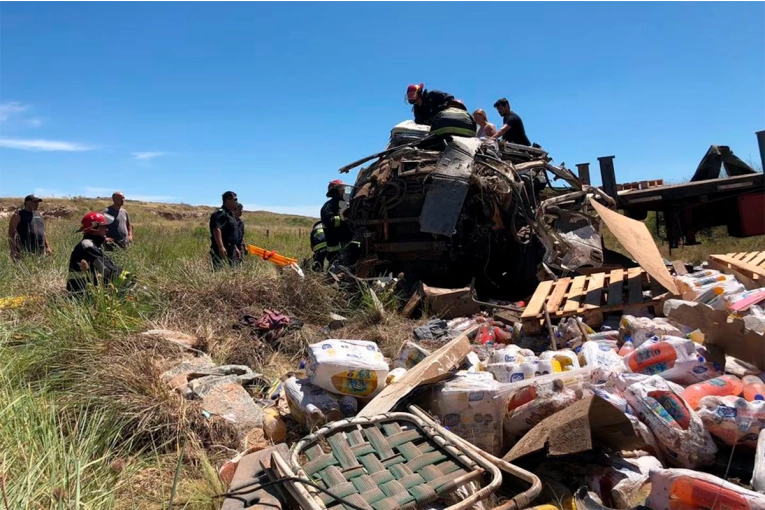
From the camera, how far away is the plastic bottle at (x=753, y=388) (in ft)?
9.49

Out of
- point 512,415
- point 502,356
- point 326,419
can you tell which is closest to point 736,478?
point 512,415

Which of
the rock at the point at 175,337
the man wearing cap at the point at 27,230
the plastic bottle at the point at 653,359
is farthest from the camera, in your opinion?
the man wearing cap at the point at 27,230

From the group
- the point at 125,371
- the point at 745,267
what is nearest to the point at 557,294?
the point at 745,267

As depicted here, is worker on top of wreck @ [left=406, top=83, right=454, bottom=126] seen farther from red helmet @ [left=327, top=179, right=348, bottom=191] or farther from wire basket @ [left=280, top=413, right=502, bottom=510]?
wire basket @ [left=280, top=413, right=502, bottom=510]

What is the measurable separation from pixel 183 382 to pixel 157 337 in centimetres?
66

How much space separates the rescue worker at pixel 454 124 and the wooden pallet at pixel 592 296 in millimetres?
2402

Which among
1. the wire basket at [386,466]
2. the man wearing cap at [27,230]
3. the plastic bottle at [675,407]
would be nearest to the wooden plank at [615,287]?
the plastic bottle at [675,407]

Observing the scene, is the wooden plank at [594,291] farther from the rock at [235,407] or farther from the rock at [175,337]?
the rock at [175,337]

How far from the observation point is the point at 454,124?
23.8ft

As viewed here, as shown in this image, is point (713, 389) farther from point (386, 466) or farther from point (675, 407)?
point (386, 466)

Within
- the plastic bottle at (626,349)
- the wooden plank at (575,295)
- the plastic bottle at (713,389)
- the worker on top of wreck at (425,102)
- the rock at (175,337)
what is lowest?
the plastic bottle at (713,389)

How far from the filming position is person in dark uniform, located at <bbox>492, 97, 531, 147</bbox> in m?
8.37

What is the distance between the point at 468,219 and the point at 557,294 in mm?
1807

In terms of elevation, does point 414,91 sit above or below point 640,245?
above
